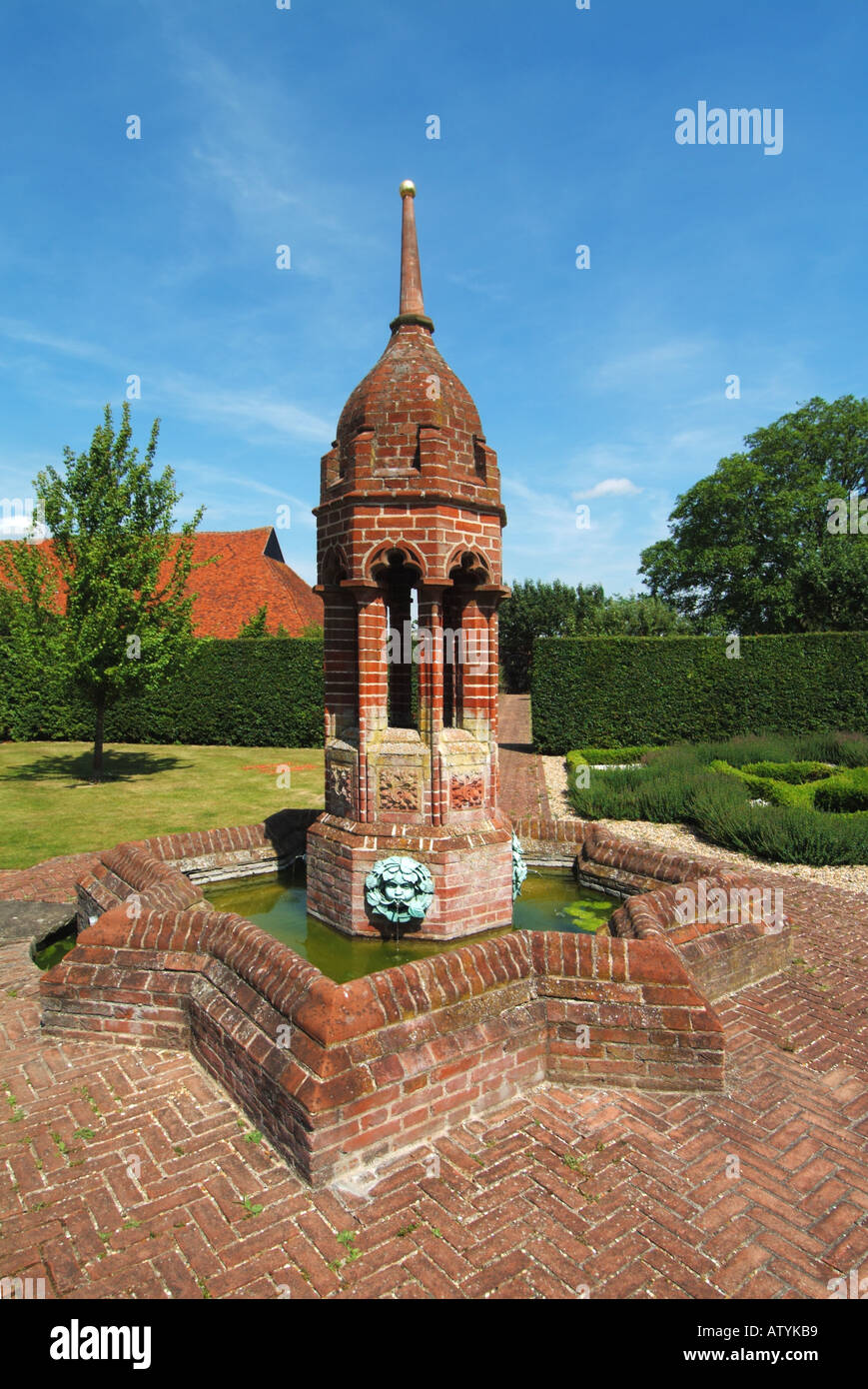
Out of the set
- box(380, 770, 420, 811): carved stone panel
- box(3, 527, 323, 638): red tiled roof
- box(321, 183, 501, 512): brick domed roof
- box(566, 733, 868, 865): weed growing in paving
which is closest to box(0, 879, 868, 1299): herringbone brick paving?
box(380, 770, 420, 811): carved stone panel

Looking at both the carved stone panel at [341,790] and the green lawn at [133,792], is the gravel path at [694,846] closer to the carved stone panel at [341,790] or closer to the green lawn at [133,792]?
the green lawn at [133,792]

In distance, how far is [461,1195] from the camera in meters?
3.65

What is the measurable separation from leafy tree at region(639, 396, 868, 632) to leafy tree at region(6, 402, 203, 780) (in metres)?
26.6

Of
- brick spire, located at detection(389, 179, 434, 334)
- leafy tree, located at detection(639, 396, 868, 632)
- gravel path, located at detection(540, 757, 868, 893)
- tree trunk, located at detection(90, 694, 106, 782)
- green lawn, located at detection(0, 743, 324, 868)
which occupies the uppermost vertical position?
leafy tree, located at detection(639, 396, 868, 632)

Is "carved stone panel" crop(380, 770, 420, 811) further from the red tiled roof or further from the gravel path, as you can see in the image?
the red tiled roof

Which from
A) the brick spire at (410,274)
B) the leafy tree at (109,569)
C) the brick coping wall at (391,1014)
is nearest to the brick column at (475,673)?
the brick coping wall at (391,1014)

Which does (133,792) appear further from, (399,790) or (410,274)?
(410,274)

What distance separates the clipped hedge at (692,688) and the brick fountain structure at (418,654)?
14.4 m

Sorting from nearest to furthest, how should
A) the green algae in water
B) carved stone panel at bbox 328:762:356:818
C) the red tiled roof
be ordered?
the green algae in water
carved stone panel at bbox 328:762:356:818
the red tiled roof

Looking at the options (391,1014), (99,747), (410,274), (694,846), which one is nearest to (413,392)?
(410,274)

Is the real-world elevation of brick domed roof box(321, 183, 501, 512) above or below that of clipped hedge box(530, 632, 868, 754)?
above

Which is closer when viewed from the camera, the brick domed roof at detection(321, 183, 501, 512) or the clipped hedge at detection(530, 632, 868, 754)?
the brick domed roof at detection(321, 183, 501, 512)

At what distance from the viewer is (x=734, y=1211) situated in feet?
11.6

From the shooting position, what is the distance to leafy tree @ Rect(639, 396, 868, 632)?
3134 cm
